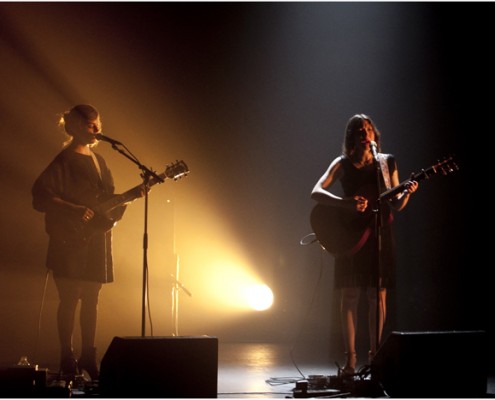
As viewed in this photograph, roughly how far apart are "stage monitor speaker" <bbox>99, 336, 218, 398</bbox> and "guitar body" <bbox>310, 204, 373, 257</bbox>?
3.80ft

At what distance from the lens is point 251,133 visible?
6.54m

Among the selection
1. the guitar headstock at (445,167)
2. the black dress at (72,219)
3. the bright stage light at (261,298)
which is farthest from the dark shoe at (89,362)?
the bright stage light at (261,298)

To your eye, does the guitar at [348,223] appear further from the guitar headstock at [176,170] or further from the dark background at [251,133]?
the dark background at [251,133]

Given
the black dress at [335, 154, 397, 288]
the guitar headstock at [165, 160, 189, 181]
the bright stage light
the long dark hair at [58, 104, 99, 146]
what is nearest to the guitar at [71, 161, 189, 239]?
the guitar headstock at [165, 160, 189, 181]

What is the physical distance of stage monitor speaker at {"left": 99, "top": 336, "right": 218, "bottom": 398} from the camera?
279 centimetres

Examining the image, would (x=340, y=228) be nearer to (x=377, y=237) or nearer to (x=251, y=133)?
(x=377, y=237)

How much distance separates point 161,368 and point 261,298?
375 cm

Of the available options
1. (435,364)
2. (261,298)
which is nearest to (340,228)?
(435,364)

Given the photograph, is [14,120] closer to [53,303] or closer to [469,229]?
Result: [53,303]

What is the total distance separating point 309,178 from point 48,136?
2.57 metres

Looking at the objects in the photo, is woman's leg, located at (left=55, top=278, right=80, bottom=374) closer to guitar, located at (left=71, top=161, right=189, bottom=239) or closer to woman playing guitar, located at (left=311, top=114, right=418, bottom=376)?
guitar, located at (left=71, top=161, right=189, bottom=239)

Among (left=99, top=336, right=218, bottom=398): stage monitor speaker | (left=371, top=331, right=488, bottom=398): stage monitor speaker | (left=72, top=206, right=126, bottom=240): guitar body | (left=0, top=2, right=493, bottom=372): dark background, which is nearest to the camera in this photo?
(left=99, top=336, right=218, bottom=398): stage monitor speaker

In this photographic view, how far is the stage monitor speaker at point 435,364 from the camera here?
291cm

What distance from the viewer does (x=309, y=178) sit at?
6559 mm
